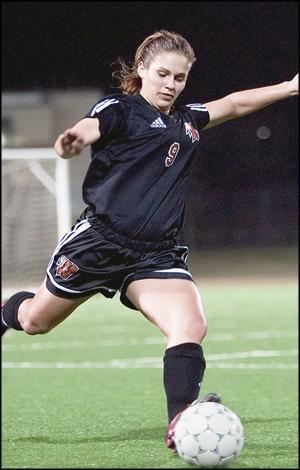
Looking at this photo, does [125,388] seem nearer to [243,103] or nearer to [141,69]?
[243,103]

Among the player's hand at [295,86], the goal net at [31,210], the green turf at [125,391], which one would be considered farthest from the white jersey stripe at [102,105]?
the goal net at [31,210]

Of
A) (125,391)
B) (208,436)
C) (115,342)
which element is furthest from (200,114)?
(115,342)

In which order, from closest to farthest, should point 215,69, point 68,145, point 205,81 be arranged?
point 68,145 → point 215,69 → point 205,81

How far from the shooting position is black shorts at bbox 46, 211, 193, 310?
17.1 ft

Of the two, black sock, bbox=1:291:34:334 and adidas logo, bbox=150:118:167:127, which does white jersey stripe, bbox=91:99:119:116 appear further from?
black sock, bbox=1:291:34:334

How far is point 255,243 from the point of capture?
32.8m

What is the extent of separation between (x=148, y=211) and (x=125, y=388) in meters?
3.67

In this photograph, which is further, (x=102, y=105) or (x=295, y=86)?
(x=295, y=86)

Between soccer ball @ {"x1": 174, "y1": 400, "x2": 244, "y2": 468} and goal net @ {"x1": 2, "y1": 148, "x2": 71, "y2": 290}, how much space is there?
27.3 ft

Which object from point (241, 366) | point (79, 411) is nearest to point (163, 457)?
point (79, 411)

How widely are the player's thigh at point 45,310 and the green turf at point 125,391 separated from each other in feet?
2.04

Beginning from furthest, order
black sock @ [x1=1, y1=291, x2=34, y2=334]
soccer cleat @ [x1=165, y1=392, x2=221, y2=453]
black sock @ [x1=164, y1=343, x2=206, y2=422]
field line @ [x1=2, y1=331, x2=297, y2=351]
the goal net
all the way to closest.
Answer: the goal net → field line @ [x1=2, y1=331, x2=297, y2=351] → black sock @ [x1=1, y1=291, x2=34, y2=334] → black sock @ [x1=164, y1=343, x2=206, y2=422] → soccer cleat @ [x1=165, y1=392, x2=221, y2=453]

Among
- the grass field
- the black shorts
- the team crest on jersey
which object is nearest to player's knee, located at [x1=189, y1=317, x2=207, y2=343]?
the black shorts

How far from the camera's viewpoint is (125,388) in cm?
858
